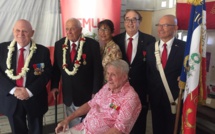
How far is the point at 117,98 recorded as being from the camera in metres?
1.78

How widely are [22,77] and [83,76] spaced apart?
0.65 metres

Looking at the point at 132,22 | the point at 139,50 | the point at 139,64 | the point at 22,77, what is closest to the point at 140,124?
the point at 139,64

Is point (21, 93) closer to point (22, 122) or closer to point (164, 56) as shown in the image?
point (22, 122)

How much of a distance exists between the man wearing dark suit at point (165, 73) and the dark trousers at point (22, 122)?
4.43 ft

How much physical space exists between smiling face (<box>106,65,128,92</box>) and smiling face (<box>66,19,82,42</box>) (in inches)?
28.2

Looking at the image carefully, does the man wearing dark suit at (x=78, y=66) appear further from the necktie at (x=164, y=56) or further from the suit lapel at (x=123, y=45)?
the necktie at (x=164, y=56)

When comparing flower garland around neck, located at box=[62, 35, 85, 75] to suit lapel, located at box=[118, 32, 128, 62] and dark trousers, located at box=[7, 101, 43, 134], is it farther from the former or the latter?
dark trousers, located at box=[7, 101, 43, 134]

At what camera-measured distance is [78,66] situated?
2.30m

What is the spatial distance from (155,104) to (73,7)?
1.69 metres

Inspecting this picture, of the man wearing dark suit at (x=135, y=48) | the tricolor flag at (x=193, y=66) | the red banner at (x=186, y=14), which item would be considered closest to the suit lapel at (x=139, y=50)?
the man wearing dark suit at (x=135, y=48)

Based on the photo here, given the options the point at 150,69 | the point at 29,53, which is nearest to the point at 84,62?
the point at 29,53

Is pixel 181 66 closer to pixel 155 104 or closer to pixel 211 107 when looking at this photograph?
pixel 155 104

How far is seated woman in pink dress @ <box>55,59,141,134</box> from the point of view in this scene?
1.69 meters

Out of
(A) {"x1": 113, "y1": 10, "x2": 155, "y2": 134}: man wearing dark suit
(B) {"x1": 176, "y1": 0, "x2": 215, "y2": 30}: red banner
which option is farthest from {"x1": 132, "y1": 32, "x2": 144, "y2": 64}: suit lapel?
(B) {"x1": 176, "y1": 0, "x2": 215, "y2": 30}: red banner
